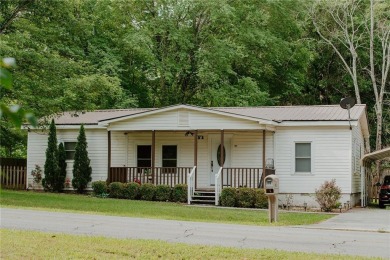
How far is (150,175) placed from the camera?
1034 inches

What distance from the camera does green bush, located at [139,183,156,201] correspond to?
24594 mm

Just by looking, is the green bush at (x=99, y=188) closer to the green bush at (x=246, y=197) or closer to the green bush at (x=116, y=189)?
the green bush at (x=116, y=189)

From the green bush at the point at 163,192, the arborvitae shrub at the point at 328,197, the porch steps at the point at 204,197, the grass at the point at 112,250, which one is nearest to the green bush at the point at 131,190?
the green bush at the point at 163,192

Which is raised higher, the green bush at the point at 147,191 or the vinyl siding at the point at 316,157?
the vinyl siding at the point at 316,157

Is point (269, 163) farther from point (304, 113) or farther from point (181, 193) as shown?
point (181, 193)

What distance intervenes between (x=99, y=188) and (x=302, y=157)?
8562 mm

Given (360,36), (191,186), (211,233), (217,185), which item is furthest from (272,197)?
(360,36)

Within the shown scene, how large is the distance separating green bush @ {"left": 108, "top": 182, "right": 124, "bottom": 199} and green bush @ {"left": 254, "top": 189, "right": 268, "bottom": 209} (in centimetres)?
568

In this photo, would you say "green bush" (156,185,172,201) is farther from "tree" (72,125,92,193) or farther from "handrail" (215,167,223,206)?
"tree" (72,125,92,193)

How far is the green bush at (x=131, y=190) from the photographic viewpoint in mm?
24859

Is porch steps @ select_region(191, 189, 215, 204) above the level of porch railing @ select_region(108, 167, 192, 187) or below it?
below

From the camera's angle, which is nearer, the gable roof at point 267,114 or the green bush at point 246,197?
the green bush at point 246,197

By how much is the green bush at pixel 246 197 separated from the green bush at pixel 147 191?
11.9 feet

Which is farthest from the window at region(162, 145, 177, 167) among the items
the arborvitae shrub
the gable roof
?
the arborvitae shrub
